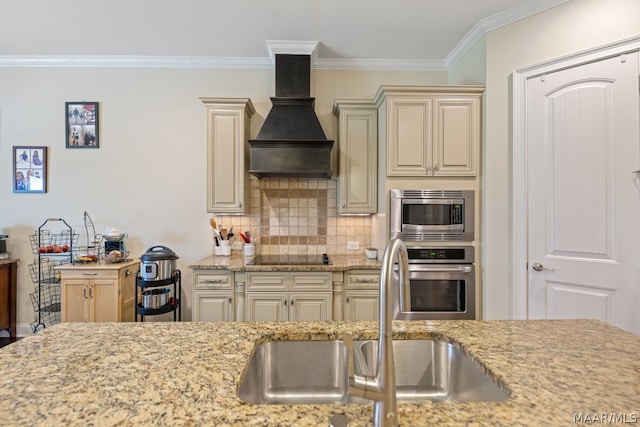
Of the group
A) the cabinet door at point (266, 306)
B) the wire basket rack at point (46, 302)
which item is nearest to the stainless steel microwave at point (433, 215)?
the cabinet door at point (266, 306)

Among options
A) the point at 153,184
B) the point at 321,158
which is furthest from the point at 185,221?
the point at 321,158

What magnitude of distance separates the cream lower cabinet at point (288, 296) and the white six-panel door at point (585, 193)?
163 centimetres

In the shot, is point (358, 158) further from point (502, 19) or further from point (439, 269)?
point (502, 19)

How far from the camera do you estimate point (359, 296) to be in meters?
2.82

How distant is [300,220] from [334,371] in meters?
2.40

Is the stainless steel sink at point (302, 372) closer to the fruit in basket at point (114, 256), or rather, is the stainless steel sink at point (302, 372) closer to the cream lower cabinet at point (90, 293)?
the cream lower cabinet at point (90, 293)

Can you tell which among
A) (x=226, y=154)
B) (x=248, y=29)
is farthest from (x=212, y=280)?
(x=248, y=29)

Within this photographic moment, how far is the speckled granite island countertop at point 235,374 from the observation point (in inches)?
25.6

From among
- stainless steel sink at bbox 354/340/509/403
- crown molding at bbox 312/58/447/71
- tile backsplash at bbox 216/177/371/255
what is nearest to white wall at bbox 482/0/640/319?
crown molding at bbox 312/58/447/71

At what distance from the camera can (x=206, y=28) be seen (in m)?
2.82

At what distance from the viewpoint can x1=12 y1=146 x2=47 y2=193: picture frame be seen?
3.33 metres

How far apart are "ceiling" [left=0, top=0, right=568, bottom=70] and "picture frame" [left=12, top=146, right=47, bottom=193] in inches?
37.2

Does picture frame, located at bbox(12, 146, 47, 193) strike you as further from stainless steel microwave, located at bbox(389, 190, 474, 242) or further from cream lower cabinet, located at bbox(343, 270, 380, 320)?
stainless steel microwave, located at bbox(389, 190, 474, 242)

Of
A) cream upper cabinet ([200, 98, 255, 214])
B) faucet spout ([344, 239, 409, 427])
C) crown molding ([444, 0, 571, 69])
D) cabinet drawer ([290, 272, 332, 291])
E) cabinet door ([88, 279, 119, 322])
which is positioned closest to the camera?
faucet spout ([344, 239, 409, 427])
